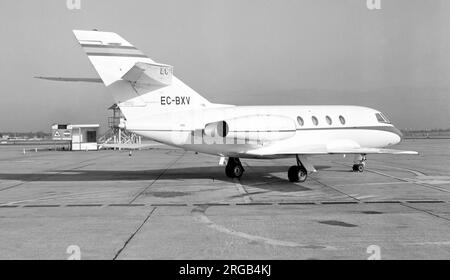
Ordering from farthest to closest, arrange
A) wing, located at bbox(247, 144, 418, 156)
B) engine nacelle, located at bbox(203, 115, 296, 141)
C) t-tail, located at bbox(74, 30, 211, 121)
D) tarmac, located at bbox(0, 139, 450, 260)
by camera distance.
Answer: wing, located at bbox(247, 144, 418, 156)
engine nacelle, located at bbox(203, 115, 296, 141)
t-tail, located at bbox(74, 30, 211, 121)
tarmac, located at bbox(0, 139, 450, 260)

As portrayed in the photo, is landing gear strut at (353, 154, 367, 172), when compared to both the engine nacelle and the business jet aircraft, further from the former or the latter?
the engine nacelle

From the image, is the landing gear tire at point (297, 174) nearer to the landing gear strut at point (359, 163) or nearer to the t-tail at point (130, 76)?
the t-tail at point (130, 76)

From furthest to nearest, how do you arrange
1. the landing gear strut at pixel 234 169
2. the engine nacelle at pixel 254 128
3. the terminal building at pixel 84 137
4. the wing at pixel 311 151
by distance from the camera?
the terminal building at pixel 84 137
the landing gear strut at pixel 234 169
the wing at pixel 311 151
the engine nacelle at pixel 254 128

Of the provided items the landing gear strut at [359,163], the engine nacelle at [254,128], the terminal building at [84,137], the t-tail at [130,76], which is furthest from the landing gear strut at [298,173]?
the terminal building at [84,137]

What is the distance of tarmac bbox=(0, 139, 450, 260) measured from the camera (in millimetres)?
6953

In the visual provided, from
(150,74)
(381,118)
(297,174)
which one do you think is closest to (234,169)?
(297,174)

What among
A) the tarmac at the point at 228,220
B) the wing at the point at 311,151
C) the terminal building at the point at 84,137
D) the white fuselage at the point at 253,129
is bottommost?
the terminal building at the point at 84,137

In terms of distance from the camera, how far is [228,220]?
Answer: 9438 millimetres

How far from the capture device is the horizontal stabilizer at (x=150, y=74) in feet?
46.1

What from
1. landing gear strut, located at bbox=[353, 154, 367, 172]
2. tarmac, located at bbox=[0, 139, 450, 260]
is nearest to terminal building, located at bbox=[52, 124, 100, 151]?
tarmac, located at bbox=[0, 139, 450, 260]

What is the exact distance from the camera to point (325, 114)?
722 inches

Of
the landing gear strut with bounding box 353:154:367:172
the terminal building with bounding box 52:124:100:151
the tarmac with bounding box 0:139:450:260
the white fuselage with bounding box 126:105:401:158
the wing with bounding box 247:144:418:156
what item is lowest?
the terminal building with bounding box 52:124:100:151

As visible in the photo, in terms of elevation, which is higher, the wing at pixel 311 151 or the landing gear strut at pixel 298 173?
the wing at pixel 311 151

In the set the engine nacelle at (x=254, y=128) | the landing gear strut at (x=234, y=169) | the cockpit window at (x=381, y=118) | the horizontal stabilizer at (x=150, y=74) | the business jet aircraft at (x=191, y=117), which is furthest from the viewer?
the cockpit window at (x=381, y=118)
